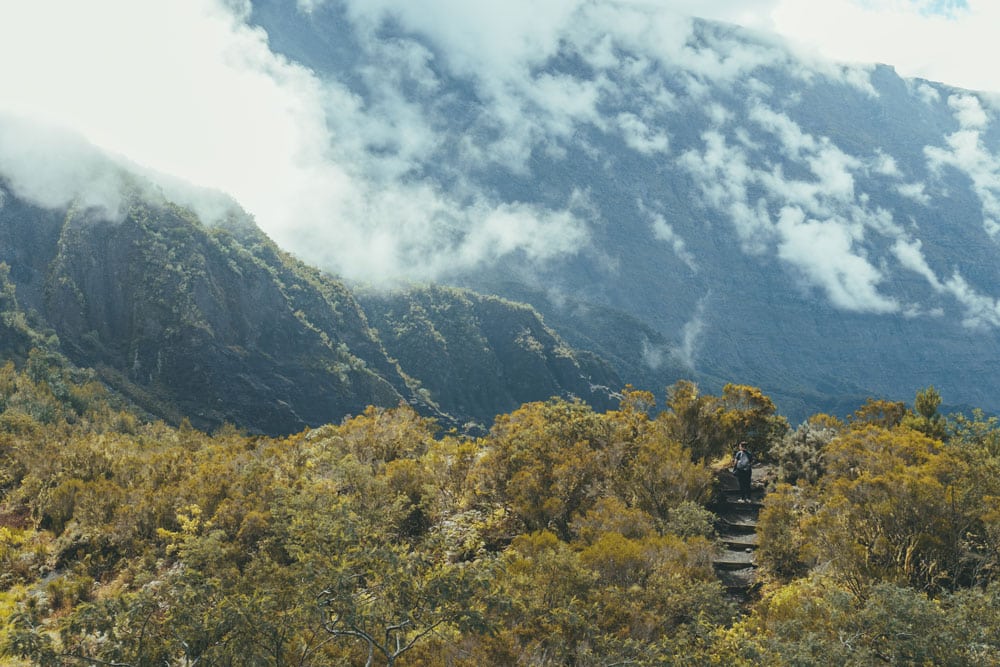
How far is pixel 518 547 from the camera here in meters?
16.6

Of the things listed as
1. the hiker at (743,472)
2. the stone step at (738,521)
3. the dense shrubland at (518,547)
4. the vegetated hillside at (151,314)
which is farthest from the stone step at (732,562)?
the vegetated hillside at (151,314)

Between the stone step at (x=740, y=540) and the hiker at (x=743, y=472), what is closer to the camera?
the stone step at (x=740, y=540)

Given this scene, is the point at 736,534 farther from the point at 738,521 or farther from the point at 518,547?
the point at 518,547

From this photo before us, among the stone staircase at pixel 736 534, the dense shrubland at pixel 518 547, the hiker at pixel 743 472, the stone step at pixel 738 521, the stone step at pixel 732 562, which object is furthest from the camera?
the hiker at pixel 743 472

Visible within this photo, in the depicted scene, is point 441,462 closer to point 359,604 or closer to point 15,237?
point 359,604

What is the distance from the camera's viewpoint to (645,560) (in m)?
15.5

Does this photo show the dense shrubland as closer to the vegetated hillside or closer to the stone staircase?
the stone staircase

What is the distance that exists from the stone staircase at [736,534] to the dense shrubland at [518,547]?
59cm

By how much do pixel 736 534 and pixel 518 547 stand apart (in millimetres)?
9006

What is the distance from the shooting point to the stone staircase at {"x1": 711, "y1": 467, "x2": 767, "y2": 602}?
Result: 18.7 m

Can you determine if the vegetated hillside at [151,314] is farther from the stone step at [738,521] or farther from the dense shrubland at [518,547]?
the stone step at [738,521]

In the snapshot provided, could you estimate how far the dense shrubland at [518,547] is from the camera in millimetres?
10383

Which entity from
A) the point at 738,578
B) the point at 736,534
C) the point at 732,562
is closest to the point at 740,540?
the point at 736,534

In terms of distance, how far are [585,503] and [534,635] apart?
26.2 feet
